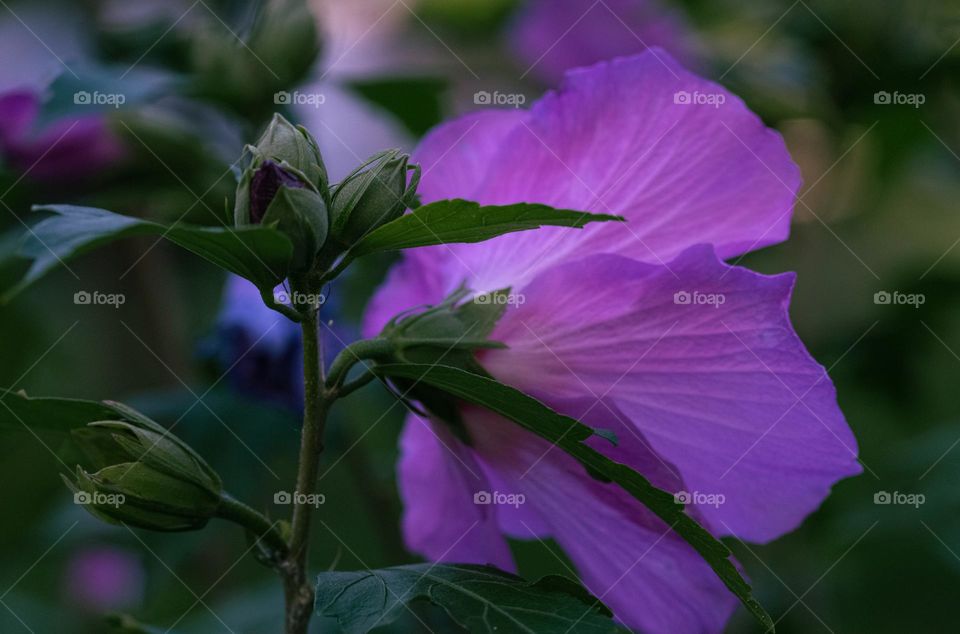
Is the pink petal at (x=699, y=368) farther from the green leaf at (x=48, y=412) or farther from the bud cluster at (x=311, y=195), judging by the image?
the green leaf at (x=48, y=412)

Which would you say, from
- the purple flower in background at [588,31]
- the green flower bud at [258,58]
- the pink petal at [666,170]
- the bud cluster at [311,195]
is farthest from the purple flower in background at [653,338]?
the purple flower in background at [588,31]

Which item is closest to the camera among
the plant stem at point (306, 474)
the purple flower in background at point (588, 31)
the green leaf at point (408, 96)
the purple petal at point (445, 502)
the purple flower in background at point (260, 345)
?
the plant stem at point (306, 474)

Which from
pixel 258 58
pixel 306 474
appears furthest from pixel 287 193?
pixel 258 58

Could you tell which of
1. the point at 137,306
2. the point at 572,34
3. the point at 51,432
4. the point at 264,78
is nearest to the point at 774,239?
Answer: the point at 51,432

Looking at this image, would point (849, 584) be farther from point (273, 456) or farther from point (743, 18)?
point (743, 18)

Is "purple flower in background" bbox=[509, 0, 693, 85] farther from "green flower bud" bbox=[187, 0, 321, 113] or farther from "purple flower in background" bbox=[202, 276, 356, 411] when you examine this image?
"purple flower in background" bbox=[202, 276, 356, 411]
